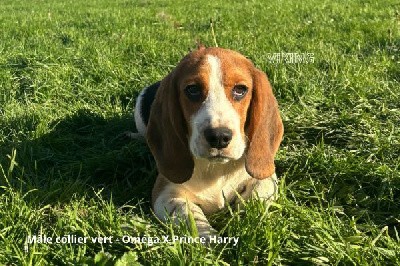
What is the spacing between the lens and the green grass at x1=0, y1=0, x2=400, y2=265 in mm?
2555

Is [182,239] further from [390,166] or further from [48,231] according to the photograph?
[390,166]

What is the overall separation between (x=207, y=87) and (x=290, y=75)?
2.68 metres

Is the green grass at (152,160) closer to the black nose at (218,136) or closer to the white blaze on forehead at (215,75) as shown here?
the black nose at (218,136)

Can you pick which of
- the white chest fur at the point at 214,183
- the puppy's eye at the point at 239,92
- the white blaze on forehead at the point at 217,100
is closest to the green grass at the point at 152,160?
the white chest fur at the point at 214,183

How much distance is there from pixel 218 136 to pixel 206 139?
0.08m

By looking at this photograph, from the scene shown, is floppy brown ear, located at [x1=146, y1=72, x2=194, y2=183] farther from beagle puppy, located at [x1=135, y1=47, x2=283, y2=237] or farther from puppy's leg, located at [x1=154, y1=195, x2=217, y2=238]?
puppy's leg, located at [x1=154, y1=195, x2=217, y2=238]

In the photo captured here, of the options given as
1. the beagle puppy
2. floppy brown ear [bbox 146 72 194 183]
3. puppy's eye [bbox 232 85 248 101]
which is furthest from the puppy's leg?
puppy's eye [bbox 232 85 248 101]

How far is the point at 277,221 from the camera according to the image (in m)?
2.70

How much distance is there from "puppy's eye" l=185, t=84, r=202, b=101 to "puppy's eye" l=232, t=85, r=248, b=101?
0.20m

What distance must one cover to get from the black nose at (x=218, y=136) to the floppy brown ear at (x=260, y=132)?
394 mm

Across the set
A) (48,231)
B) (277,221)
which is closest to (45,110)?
(48,231)

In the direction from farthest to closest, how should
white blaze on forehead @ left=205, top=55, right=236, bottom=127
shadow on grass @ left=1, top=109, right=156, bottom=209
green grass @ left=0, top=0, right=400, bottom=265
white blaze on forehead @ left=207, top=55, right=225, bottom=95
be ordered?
1. shadow on grass @ left=1, top=109, right=156, bottom=209
2. white blaze on forehead @ left=207, top=55, right=225, bottom=95
3. white blaze on forehead @ left=205, top=55, right=236, bottom=127
4. green grass @ left=0, top=0, right=400, bottom=265

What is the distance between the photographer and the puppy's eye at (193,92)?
290 centimetres

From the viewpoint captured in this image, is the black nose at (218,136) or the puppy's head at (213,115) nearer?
the black nose at (218,136)
